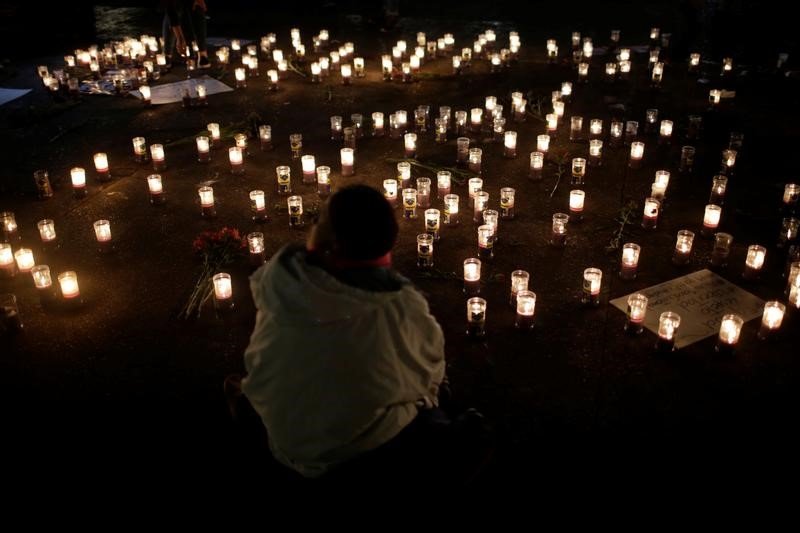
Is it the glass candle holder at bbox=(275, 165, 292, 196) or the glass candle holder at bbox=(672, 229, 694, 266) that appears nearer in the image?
the glass candle holder at bbox=(672, 229, 694, 266)

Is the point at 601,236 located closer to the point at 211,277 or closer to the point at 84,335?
the point at 211,277

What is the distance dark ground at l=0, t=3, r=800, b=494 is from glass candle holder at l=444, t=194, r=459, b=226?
17 cm

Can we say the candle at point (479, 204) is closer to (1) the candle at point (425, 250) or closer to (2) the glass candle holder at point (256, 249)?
(1) the candle at point (425, 250)

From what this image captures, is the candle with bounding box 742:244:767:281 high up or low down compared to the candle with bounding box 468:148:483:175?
down

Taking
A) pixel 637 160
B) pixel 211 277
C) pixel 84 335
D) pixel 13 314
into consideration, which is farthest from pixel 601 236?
pixel 13 314

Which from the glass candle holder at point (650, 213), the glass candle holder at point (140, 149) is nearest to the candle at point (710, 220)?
the glass candle holder at point (650, 213)

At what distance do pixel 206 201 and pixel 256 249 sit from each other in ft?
3.77

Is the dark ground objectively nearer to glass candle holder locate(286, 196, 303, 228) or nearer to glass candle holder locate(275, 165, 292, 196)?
glass candle holder locate(286, 196, 303, 228)

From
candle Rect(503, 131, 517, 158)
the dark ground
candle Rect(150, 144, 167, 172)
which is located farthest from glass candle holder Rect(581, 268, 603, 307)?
candle Rect(150, 144, 167, 172)

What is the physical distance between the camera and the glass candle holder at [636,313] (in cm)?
448

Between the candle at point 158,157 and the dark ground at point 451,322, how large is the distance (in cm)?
16

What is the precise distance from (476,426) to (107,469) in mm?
2030

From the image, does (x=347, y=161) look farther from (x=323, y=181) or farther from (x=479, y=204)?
Result: (x=479, y=204)

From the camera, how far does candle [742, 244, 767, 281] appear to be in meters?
5.00
